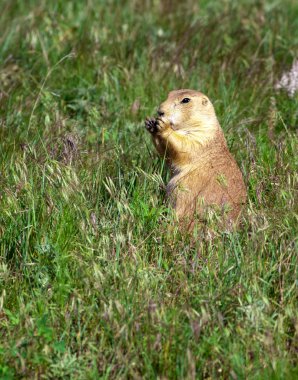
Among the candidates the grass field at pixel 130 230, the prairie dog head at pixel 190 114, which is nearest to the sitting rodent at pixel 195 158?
the prairie dog head at pixel 190 114

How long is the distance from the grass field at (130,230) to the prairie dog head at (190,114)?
9.6 inches

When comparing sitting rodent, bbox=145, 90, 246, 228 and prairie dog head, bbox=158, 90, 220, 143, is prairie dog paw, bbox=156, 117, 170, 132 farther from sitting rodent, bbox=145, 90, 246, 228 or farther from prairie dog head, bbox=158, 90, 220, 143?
prairie dog head, bbox=158, 90, 220, 143

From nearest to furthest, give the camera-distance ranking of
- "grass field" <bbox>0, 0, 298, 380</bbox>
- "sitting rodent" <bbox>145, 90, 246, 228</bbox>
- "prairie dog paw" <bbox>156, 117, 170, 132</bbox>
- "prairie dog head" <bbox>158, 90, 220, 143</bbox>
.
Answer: "grass field" <bbox>0, 0, 298, 380</bbox> → "sitting rodent" <bbox>145, 90, 246, 228</bbox> → "prairie dog paw" <bbox>156, 117, 170, 132</bbox> → "prairie dog head" <bbox>158, 90, 220, 143</bbox>

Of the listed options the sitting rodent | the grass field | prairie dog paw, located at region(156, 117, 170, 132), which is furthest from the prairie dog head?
the grass field

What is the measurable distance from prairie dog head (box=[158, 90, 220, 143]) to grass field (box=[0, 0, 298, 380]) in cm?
24

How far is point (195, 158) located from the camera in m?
4.75

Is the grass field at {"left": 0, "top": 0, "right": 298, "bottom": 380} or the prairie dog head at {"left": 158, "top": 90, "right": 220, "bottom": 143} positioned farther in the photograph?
the prairie dog head at {"left": 158, "top": 90, "right": 220, "bottom": 143}

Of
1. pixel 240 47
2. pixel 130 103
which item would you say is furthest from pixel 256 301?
pixel 240 47

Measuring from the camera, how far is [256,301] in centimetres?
344

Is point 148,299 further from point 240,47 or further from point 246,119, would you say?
point 240,47

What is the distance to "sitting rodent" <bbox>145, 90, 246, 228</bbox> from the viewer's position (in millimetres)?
4355

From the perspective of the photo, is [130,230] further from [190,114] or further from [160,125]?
[190,114]

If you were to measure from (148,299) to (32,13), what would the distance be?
405 centimetres

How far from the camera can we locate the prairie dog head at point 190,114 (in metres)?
4.86
